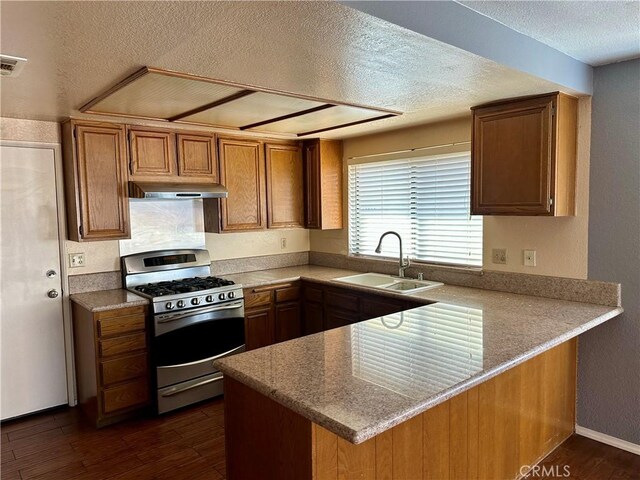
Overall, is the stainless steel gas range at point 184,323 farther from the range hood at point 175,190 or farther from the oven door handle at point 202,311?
the range hood at point 175,190

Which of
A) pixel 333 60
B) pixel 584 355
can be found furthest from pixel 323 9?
pixel 584 355

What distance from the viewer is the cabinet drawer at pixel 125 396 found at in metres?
3.18

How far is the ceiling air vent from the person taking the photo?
1937 millimetres

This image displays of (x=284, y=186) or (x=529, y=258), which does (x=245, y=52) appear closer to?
(x=529, y=258)

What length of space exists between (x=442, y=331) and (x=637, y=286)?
4.17 feet

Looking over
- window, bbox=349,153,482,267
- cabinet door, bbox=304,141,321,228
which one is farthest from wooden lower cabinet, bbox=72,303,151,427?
window, bbox=349,153,482,267

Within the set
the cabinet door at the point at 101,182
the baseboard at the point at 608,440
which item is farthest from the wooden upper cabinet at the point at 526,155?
the cabinet door at the point at 101,182

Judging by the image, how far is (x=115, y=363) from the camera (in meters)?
3.19

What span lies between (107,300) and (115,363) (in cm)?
44

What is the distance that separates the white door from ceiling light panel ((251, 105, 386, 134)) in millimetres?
1710

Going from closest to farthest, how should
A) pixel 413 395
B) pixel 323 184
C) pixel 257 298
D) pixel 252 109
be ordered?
pixel 413 395
pixel 252 109
pixel 257 298
pixel 323 184

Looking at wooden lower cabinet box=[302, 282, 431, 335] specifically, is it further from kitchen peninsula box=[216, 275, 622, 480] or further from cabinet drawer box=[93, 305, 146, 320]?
cabinet drawer box=[93, 305, 146, 320]

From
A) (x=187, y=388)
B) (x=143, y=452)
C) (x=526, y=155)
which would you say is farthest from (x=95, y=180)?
(x=526, y=155)

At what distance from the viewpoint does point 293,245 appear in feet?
16.1
